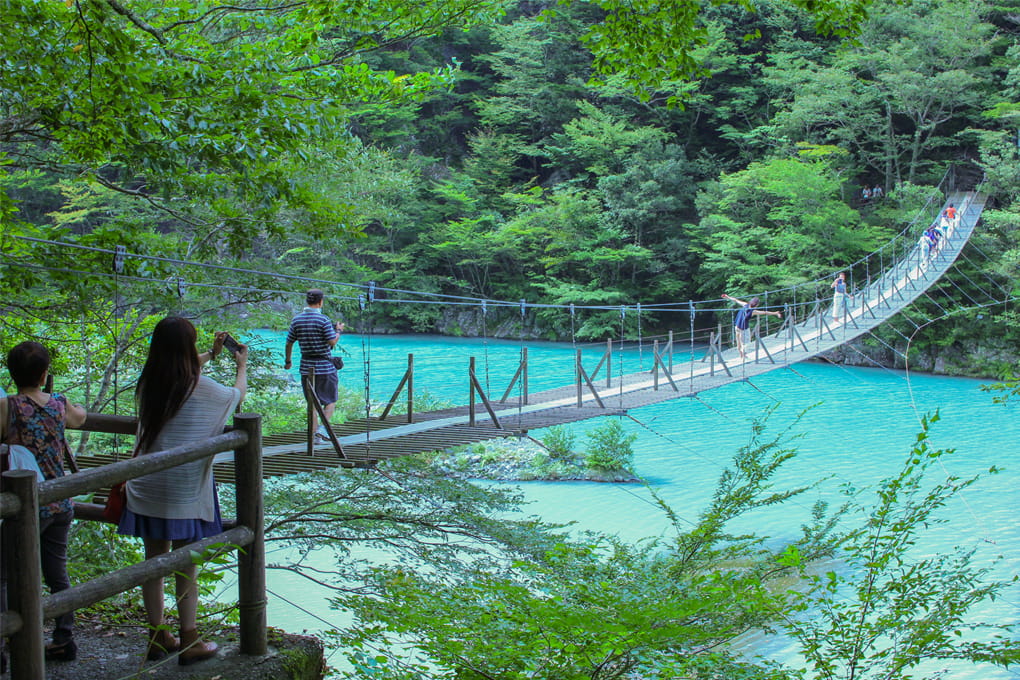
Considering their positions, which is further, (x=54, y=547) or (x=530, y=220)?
(x=530, y=220)

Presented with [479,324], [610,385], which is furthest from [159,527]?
[479,324]

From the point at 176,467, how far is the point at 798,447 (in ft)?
27.7

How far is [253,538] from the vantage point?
5.17 ft

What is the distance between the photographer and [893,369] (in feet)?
45.4

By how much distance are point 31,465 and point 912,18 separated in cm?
1601

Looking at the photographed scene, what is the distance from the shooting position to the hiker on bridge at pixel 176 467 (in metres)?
1.49

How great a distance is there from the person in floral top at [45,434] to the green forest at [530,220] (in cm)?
65

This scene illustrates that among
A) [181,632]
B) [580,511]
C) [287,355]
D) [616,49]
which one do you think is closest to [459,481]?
[287,355]

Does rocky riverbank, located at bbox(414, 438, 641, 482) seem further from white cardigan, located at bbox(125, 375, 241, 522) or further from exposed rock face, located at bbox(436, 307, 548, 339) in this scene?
exposed rock face, located at bbox(436, 307, 548, 339)

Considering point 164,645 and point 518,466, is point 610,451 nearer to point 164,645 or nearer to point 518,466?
point 518,466

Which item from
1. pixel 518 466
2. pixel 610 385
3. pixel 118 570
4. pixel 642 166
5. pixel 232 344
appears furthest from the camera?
pixel 642 166

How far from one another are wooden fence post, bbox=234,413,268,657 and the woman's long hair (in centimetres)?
11

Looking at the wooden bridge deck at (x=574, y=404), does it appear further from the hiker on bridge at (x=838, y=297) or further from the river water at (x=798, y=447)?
the river water at (x=798, y=447)

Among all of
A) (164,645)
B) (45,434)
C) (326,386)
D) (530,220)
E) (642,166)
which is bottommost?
(164,645)
